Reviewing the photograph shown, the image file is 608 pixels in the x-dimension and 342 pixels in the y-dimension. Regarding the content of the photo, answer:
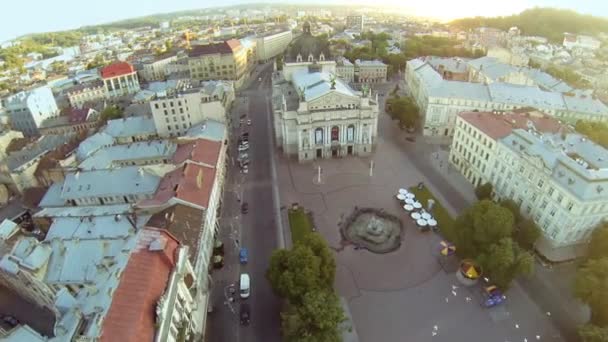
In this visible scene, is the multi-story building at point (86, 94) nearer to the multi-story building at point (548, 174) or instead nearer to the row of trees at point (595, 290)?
the multi-story building at point (548, 174)

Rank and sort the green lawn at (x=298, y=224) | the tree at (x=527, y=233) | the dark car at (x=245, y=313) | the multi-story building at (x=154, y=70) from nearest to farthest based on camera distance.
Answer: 1. the dark car at (x=245, y=313)
2. the tree at (x=527, y=233)
3. the green lawn at (x=298, y=224)
4. the multi-story building at (x=154, y=70)

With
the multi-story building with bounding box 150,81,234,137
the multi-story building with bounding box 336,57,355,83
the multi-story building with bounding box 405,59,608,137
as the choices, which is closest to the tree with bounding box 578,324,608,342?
the multi-story building with bounding box 405,59,608,137

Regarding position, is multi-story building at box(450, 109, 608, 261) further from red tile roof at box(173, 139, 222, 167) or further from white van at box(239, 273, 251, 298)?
red tile roof at box(173, 139, 222, 167)

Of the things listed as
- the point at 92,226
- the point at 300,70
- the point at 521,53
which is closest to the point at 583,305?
the point at 92,226

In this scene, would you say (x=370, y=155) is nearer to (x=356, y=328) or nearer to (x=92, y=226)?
(x=356, y=328)

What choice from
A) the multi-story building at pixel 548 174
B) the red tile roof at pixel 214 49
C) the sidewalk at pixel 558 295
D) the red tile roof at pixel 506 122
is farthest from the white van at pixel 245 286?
the red tile roof at pixel 214 49

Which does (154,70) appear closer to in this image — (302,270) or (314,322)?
(302,270)
